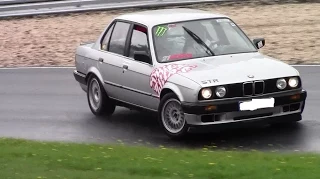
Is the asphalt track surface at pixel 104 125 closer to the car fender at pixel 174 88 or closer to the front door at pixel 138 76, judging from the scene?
the front door at pixel 138 76

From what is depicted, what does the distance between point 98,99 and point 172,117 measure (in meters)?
2.35

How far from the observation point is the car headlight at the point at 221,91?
1100 cm

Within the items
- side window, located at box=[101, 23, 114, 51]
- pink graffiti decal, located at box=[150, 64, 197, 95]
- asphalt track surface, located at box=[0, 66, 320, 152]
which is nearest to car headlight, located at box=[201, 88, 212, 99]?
pink graffiti decal, located at box=[150, 64, 197, 95]

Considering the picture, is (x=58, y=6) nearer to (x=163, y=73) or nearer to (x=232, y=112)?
(x=163, y=73)

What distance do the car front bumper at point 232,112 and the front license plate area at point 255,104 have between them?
0.04 metres

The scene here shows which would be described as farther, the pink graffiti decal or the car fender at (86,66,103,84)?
the car fender at (86,66,103,84)

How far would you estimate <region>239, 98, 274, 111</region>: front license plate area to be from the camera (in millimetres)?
11086

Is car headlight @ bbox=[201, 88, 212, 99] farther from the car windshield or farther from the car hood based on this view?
the car windshield

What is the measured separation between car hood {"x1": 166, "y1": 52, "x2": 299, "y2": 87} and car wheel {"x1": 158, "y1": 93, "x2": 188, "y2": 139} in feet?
1.25

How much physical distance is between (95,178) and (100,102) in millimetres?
6098

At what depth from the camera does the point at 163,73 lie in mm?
11664

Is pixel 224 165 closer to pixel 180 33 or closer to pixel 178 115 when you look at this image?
pixel 178 115

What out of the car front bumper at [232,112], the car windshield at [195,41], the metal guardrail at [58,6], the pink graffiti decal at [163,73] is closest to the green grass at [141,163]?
the car front bumper at [232,112]

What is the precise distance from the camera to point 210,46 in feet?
40.4
